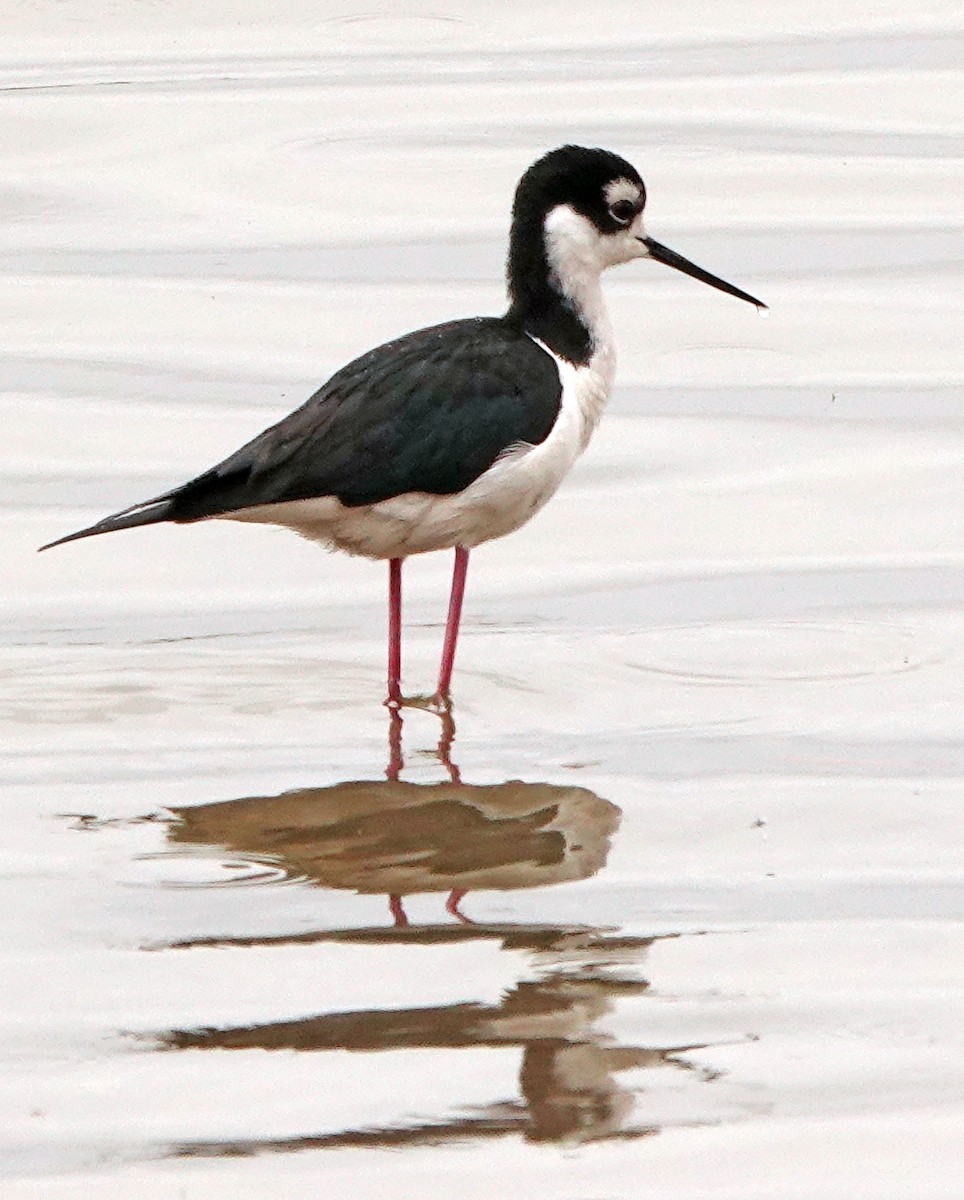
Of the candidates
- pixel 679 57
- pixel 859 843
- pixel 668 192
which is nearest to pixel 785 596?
pixel 859 843

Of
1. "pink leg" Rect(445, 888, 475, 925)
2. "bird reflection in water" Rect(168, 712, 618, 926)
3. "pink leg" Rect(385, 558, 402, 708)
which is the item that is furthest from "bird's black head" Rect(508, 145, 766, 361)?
"pink leg" Rect(445, 888, 475, 925)

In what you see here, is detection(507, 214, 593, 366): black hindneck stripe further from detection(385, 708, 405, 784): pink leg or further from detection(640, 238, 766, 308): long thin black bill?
detection(385, 708, 405, 784): pink leg

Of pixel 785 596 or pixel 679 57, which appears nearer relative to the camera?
pixel 785 596

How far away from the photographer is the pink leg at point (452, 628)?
24.9 ft

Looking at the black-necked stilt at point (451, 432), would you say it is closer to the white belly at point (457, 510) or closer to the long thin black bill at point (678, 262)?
the white belly at point (457, 510)

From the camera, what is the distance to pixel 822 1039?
516 cm

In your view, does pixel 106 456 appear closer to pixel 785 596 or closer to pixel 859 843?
pixel 785 596

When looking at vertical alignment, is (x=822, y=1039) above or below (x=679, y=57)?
below

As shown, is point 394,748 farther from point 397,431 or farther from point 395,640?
point 397,431

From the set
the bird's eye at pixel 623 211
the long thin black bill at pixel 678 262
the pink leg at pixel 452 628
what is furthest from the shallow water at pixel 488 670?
the bird's eye at pixel 623 211

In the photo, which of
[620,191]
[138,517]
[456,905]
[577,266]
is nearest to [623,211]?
[620,191]

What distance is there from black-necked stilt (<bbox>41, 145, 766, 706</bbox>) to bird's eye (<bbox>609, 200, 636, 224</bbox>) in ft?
0.42

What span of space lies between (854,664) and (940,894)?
191 cm

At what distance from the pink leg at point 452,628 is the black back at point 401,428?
33cm
